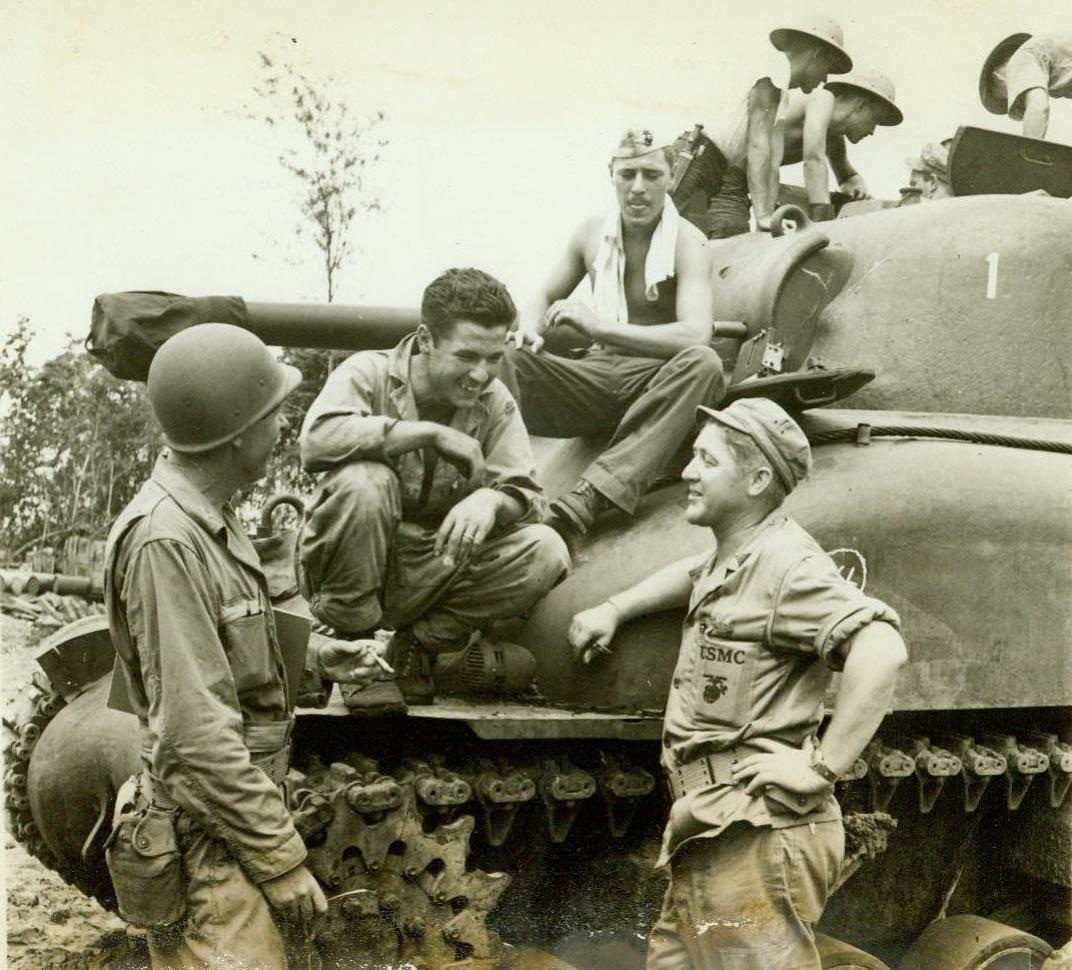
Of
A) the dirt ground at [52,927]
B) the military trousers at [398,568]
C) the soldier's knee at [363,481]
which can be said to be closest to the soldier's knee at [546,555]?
the military trousers at [398,568]

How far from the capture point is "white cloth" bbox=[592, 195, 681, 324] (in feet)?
18.4

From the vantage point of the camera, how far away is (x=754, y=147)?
7.25m

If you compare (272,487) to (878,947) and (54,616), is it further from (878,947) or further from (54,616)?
(878,947)

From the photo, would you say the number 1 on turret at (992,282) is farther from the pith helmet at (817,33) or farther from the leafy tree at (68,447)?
the leafy tree at (68,447)

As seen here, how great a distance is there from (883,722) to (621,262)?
2.01 meters

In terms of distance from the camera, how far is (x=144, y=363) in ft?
18.3

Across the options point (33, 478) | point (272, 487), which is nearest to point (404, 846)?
point (33, 478)

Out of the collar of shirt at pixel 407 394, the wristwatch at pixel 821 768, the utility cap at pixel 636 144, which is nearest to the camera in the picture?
the wristwatch at pixel 821 768

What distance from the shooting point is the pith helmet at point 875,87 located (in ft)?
23.4

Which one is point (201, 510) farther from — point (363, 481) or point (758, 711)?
point (758, 711)

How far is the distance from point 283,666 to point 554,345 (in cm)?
225

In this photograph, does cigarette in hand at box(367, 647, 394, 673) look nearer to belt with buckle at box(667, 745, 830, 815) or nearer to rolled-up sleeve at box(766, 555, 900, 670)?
belt with buckle at box(667, 745, 830, 815)

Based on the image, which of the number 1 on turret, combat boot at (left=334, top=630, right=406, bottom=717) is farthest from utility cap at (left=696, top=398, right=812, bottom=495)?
the number 1 on turret

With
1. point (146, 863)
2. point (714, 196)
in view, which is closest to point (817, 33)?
point (714, 196)
